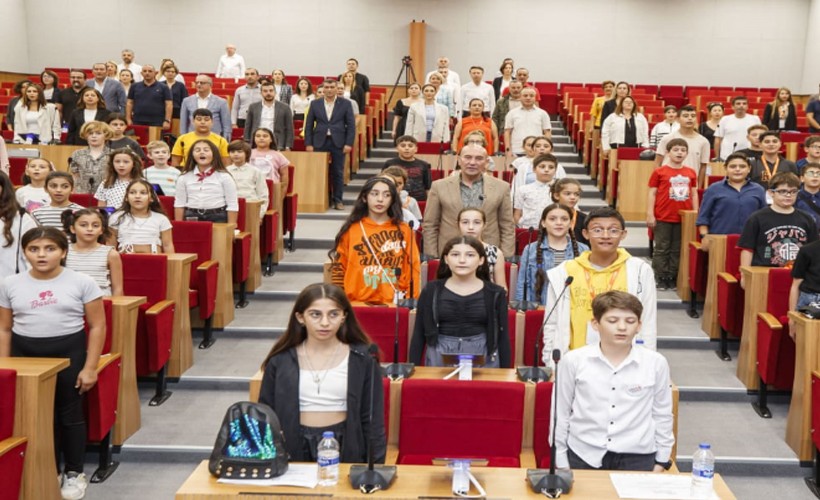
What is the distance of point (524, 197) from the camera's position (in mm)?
6332

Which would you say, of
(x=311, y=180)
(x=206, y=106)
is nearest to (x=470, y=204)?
(x=311, y=180)

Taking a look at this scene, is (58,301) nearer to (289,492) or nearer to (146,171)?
(289,492)

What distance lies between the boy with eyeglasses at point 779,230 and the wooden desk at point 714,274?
0.62 m

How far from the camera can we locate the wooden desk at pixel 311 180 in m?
9.02

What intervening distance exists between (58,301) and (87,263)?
3.05ft

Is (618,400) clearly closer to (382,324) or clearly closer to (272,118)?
(382,324)

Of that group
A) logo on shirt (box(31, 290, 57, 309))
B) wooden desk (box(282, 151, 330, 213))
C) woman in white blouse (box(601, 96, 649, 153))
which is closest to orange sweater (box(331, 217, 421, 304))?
logo on shirt (box(31, 290, 57, 309))

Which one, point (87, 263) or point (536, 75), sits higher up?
point (536, 75)

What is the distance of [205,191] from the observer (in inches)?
247

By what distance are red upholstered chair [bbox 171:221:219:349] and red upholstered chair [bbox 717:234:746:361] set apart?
326cm

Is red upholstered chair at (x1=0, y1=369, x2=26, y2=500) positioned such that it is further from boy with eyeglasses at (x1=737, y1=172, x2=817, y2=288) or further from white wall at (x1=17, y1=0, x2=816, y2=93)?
white wall at (x1=17, y1=0, x2=816, y2=93)

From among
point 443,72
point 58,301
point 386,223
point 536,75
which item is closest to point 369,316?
point 386,223

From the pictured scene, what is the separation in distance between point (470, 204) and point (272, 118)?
4.15 meters

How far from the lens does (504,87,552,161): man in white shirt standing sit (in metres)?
8.89
